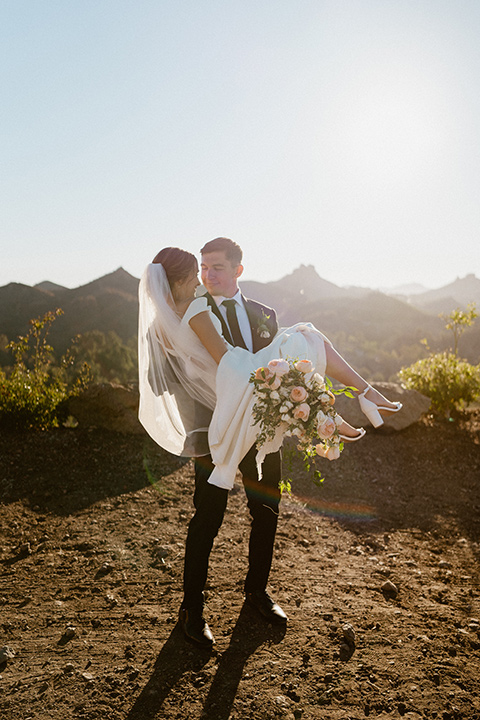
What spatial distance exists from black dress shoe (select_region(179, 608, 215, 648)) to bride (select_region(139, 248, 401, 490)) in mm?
874

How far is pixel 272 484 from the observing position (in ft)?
9.09

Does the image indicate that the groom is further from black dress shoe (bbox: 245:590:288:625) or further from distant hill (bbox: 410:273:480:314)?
distant hill (bbox: 410:273:480:314)

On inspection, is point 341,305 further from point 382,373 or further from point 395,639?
point 395,639

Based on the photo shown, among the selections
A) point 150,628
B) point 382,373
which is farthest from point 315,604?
point 382,373

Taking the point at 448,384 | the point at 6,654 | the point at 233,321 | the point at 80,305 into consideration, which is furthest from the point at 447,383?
the point at 80,305

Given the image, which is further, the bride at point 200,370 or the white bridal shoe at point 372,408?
the white bridal shoe at point 372,408

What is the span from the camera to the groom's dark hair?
105 inches

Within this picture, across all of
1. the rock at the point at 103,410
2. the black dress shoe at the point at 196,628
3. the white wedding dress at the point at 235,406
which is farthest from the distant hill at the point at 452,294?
the black dress shoe at the point at 196,628

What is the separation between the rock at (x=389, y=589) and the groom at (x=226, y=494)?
3.37 feet

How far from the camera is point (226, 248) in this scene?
2.68 metres

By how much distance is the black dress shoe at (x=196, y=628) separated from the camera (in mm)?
2500

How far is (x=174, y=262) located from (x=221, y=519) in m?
1.63

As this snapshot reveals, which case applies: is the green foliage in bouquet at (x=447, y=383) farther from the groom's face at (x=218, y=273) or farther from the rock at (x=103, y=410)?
the groom's face at (x=218, y=273)

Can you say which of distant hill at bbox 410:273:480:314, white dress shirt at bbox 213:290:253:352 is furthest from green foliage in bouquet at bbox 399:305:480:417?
distant hill at bbox 410:273:480:314
